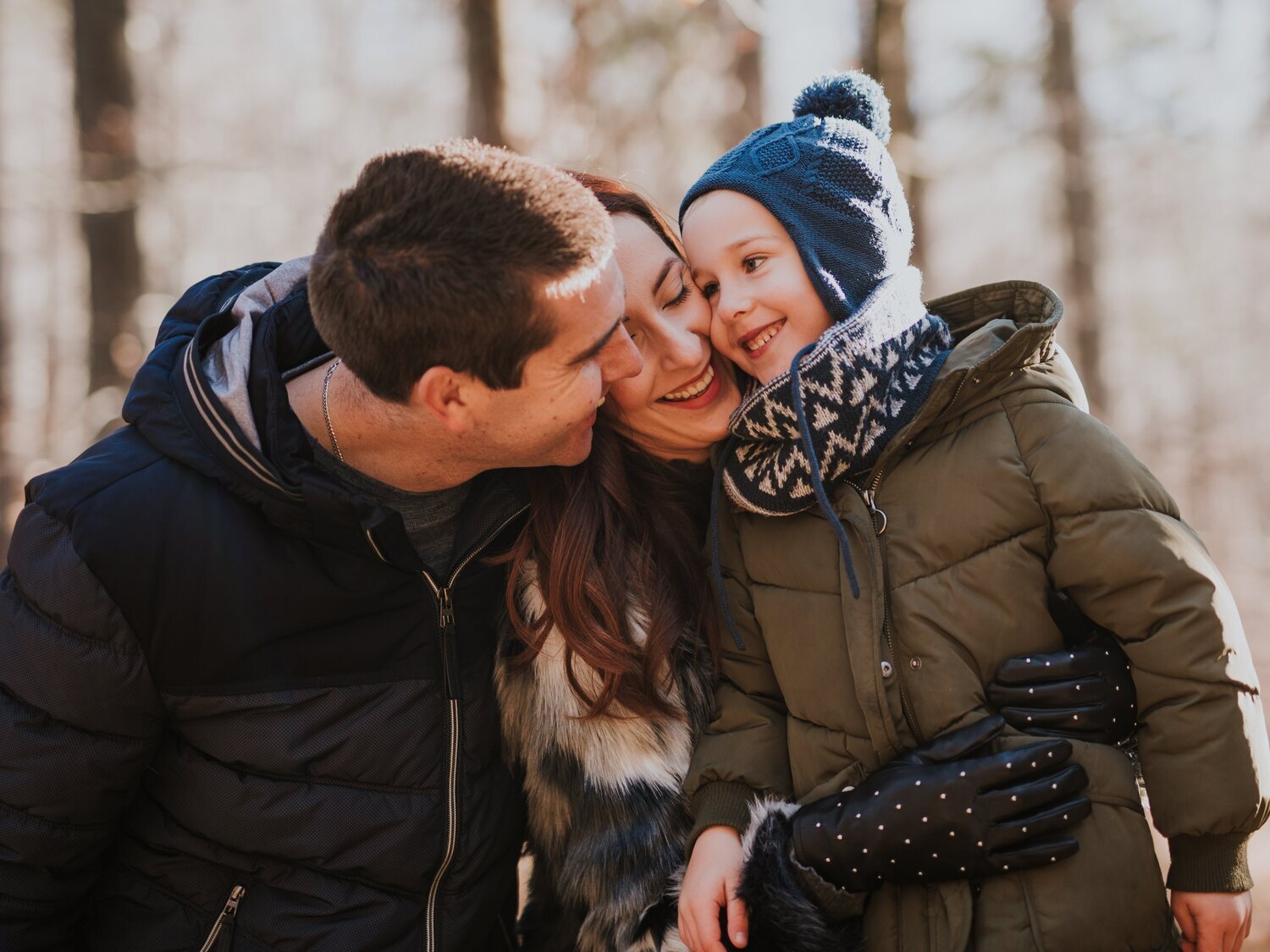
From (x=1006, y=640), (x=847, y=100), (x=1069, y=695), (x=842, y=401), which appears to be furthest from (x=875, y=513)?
(x=847, y=100)

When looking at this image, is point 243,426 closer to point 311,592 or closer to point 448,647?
point 311,592

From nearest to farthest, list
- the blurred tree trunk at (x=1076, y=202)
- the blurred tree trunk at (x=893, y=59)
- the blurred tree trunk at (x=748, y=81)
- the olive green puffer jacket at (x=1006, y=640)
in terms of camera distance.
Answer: the olive green puffer jacket at (x=1006, y=640), the blurred tree trunk at (x=893, y=59), the blurred tree trunk at (x=748, y=81), the blurred tree trunk at (x=1076, y=202)

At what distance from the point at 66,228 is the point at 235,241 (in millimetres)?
3408

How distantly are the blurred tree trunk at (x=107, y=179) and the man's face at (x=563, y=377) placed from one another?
19.8ft

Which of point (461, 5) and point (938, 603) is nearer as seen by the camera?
point (938, 603)

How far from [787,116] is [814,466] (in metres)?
5.23

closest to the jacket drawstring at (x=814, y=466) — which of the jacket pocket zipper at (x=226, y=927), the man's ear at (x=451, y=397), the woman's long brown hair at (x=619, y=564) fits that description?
the woman's long brown hair at (x=619, y=564)

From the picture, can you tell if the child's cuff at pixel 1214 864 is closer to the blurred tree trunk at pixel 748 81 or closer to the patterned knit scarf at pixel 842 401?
the patterned knit scarf at pixel 842 401

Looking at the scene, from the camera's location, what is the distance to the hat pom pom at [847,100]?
8.78ft

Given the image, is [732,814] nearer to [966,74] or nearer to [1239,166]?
[966,74]

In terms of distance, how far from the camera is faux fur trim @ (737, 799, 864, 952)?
86.4 inches

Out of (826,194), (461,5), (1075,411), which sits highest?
Answer: (461,5)

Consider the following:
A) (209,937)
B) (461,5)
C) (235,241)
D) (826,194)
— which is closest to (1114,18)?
(461,5)

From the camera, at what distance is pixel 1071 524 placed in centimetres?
215
